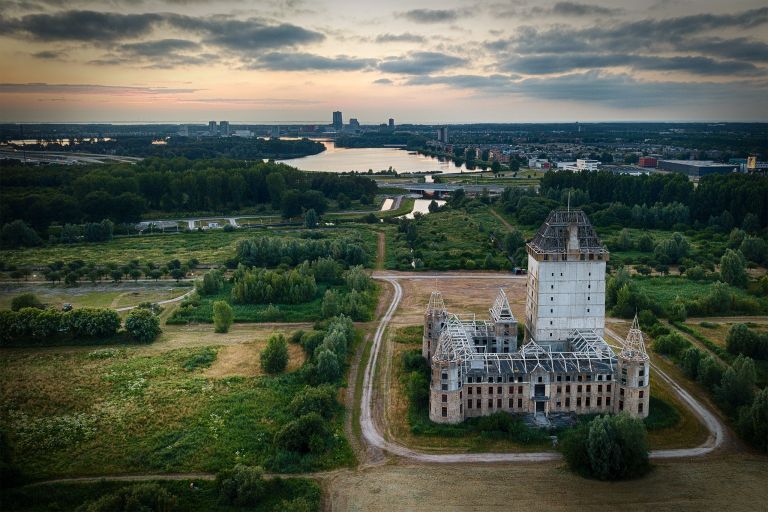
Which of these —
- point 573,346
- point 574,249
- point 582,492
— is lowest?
point 582,492

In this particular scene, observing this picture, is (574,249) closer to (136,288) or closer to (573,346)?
(573,346)

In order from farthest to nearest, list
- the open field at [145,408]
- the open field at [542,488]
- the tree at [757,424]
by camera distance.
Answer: the tree at [757,424]
the open field at [145,408]
the open field at [542,488]

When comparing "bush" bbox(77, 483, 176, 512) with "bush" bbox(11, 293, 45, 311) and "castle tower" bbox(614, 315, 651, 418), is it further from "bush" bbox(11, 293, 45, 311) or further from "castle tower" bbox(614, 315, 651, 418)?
"bush" bbox(11, 293, 45, 311)

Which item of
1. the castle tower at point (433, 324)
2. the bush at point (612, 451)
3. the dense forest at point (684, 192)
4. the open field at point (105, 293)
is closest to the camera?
the bush at point (612, 451)

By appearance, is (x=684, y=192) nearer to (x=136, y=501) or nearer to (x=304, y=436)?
(x=304, y=436)

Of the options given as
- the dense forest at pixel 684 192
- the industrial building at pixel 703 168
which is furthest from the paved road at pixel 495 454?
the industrial building at pixel 703 168

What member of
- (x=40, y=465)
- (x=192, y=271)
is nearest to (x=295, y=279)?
(x=192, y=271)

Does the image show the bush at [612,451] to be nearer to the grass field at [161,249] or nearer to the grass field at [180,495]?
the grass field at [180,495]
